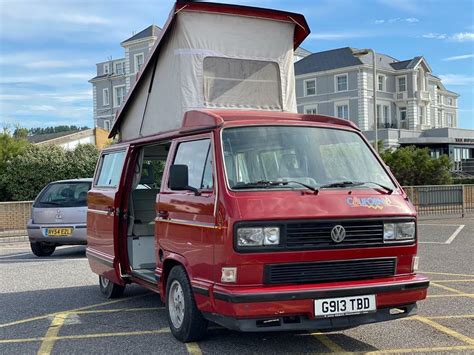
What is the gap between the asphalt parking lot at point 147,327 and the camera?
5.71 m

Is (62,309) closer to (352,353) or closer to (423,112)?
(352,353)

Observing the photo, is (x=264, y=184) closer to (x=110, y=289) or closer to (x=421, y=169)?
(x=110, y=289)

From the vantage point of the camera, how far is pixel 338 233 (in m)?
5.19

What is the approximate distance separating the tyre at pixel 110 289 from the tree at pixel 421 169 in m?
26.8

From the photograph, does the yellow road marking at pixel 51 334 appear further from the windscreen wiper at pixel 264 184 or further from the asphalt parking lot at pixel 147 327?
the windscreen wiper at pixel 264 184

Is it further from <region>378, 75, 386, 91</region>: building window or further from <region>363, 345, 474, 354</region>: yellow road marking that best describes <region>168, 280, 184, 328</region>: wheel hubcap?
<region>378, 75, 386, 91</region>: building window

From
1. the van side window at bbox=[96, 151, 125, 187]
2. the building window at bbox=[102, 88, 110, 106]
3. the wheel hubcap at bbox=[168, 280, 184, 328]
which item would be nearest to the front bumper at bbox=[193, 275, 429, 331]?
the wheel hubcap at bbox=[168, 280, 184, 328]

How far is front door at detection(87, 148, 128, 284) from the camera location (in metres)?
7.63

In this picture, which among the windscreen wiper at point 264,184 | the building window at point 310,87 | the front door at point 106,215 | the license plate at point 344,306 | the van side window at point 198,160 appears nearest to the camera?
the license plate at point 344,306

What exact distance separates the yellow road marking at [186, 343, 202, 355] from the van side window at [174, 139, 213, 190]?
149cm

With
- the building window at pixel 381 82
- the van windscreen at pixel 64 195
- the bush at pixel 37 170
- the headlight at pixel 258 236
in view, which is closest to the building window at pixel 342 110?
the building window at pixel 381 82

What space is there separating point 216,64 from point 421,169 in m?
28.0

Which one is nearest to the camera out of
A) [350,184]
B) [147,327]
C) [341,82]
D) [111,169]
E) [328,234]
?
[328,234]

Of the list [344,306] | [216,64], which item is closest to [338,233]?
[344,306]
